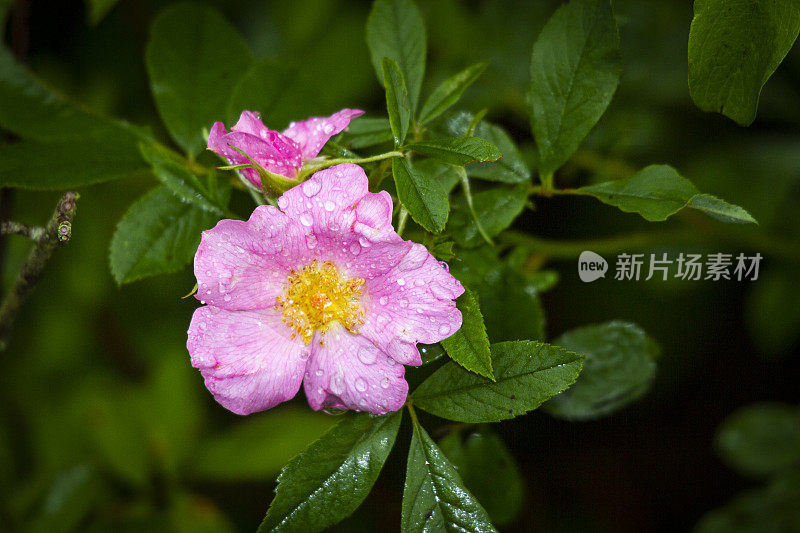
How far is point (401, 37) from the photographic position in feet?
3.82

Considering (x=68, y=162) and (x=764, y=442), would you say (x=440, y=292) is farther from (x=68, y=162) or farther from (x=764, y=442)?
(x=764, y=442)

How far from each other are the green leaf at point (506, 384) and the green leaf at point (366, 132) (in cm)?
40

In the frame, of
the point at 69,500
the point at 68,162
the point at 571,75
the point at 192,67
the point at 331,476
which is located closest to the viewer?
the point at 331,476

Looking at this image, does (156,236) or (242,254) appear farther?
(156,236)

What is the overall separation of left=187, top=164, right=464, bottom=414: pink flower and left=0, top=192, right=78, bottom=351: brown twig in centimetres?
19

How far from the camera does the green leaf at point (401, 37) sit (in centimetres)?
115

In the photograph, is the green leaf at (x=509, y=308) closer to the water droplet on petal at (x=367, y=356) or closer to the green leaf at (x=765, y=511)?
the water droplet on petal at (x=367, y=356)

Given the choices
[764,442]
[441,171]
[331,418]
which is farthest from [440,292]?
[764,442]

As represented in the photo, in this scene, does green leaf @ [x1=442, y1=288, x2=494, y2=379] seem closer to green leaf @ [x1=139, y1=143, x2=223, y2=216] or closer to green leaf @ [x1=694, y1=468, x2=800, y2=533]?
green leaf @ [x1=139, y1=143, x2=223, y2=216]

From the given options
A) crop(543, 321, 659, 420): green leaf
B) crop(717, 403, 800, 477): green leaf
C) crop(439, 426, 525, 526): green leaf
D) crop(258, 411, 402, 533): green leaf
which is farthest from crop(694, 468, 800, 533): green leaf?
crop(258, 411, 402, 533): green leaf

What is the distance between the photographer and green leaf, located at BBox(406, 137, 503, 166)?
878 mm

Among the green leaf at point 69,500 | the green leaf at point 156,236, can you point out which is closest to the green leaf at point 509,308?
the green leaf at point 156,236

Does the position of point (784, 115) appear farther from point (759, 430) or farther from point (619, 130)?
point (759, 430)

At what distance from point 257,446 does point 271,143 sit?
4.30 ft
